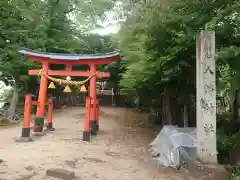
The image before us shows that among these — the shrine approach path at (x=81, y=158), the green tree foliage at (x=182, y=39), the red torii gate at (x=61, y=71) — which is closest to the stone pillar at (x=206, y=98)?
the green tree foliage at (x=182, y=39)

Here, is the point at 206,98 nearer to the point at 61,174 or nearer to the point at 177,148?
the point at 177,148

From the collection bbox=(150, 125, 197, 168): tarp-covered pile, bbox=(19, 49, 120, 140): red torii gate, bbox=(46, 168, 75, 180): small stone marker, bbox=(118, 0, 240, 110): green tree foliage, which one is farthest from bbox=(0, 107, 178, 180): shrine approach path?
bbox=(118, 0, 240, 110): green tree foliage

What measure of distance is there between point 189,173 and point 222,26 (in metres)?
3.41

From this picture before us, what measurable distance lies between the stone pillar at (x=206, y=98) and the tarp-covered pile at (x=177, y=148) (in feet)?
1.06

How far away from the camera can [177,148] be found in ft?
24.0

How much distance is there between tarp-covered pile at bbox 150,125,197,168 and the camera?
286 inches

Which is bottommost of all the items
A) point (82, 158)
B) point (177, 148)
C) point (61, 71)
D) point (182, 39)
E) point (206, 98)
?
point (82, 158)

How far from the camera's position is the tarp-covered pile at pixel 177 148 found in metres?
7.27

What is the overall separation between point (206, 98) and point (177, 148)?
1.49 m

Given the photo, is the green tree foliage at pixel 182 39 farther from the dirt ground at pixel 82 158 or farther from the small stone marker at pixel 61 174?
the small stone marker at pixel 61 174

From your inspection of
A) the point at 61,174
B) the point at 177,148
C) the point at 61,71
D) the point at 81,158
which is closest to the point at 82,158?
the point at 81,158

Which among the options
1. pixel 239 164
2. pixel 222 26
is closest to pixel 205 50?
pixel 222 26

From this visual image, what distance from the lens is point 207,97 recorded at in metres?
7.36

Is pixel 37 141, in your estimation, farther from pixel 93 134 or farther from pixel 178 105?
pixel 178 105
